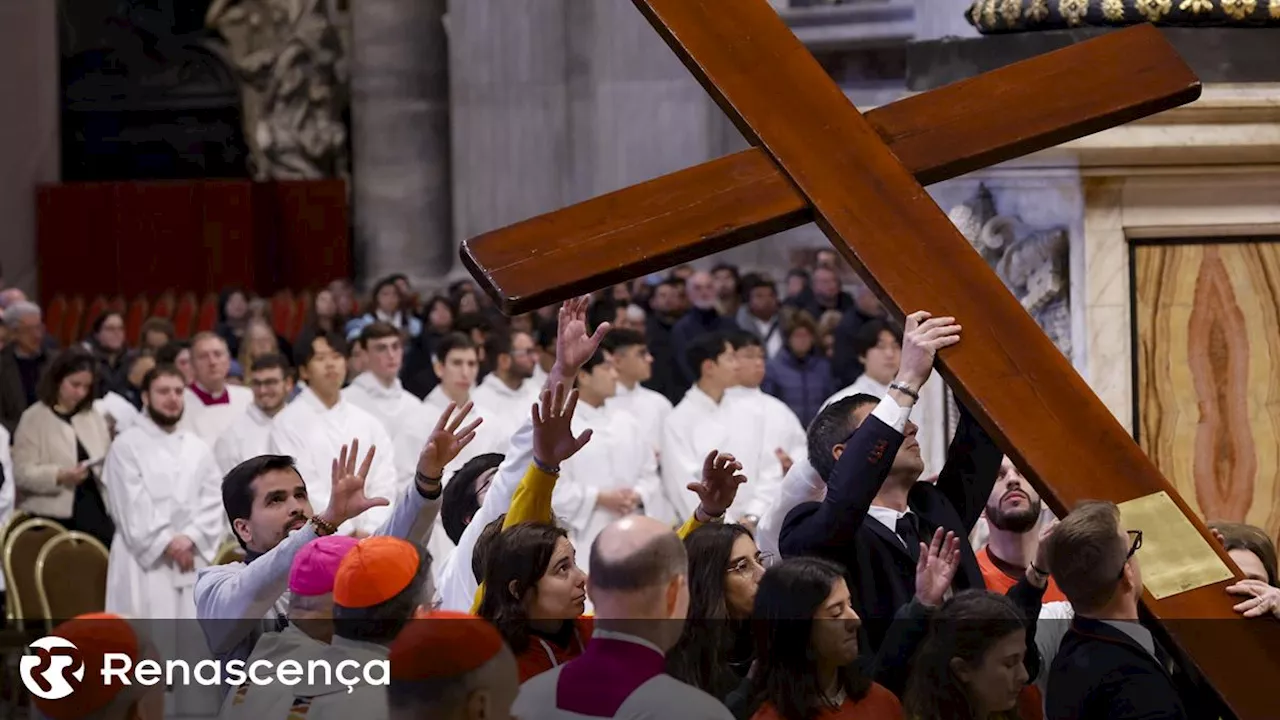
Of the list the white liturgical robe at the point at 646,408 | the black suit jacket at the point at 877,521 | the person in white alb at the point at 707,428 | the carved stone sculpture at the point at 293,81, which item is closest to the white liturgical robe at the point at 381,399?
the white liturgical robe at the point at 646,408

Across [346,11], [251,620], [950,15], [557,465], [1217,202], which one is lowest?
[251,620]

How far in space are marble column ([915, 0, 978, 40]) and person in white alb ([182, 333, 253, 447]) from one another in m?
5.20

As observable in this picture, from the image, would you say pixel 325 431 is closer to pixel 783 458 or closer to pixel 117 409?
pixel 783 458

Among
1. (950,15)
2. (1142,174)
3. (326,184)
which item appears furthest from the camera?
(326,184)

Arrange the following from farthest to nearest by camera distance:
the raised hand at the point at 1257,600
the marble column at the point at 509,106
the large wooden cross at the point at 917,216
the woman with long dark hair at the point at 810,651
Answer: the marble column at the point at 509,106, the large wooden cross at the point at 917,216, the raised hand at the point at 1257,600, the woman with long dark hair at the point at 810,651

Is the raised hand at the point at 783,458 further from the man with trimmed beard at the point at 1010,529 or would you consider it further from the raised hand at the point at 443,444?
the raised hand at the point at 443,444

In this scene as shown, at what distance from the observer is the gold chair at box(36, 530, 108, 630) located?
812 cm

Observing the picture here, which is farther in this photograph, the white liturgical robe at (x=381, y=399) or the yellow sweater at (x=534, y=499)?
the white liturgical robe at (x=381, y=399)

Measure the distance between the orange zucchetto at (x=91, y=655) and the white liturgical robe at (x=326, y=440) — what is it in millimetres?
5731

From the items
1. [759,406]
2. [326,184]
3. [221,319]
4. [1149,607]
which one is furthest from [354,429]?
[326,184]

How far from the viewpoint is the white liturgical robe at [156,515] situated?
31.9 feet

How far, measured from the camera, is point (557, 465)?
4762 millimetres

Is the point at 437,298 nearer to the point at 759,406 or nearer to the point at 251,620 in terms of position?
the point at 759,406

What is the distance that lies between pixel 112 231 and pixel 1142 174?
16.6m
